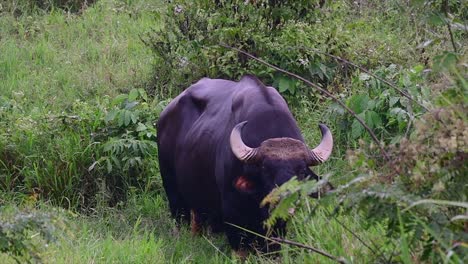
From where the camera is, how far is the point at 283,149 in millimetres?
6148

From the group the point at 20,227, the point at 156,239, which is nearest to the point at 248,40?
the point at 156,239

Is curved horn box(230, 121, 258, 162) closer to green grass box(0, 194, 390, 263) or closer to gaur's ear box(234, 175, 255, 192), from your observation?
gaur's ear box(234, 175, 255, 192)

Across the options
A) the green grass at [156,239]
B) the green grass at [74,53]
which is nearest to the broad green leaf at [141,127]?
the green grass at [156,239]

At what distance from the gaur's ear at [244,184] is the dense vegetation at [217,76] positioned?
377 mm

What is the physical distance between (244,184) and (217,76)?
127 inches

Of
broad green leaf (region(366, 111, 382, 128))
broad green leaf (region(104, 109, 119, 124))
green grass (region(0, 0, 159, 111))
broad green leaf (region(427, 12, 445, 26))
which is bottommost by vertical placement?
green grass (region(0, 0, 159, 111))

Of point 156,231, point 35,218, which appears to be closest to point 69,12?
point 156,231

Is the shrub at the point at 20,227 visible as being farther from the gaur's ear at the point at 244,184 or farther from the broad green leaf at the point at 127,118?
the broad green leaf at the point at 127,118

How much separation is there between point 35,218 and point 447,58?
1839 millimetres

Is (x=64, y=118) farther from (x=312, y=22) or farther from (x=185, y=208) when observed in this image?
(x=312, y=22)

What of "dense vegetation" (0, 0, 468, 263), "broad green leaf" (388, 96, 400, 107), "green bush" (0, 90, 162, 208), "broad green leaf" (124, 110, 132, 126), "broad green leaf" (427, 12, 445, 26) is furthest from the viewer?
"broad green leaf" (124, 110, 132, 126)

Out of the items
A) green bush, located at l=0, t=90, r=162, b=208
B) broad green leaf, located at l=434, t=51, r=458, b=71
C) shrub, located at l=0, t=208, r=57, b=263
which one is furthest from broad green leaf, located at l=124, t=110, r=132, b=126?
broad green leaf, located at l=434, t=51, r=458, b=71

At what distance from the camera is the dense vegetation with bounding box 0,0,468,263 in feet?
13.1

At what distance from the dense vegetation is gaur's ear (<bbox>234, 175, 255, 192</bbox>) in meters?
0.38
